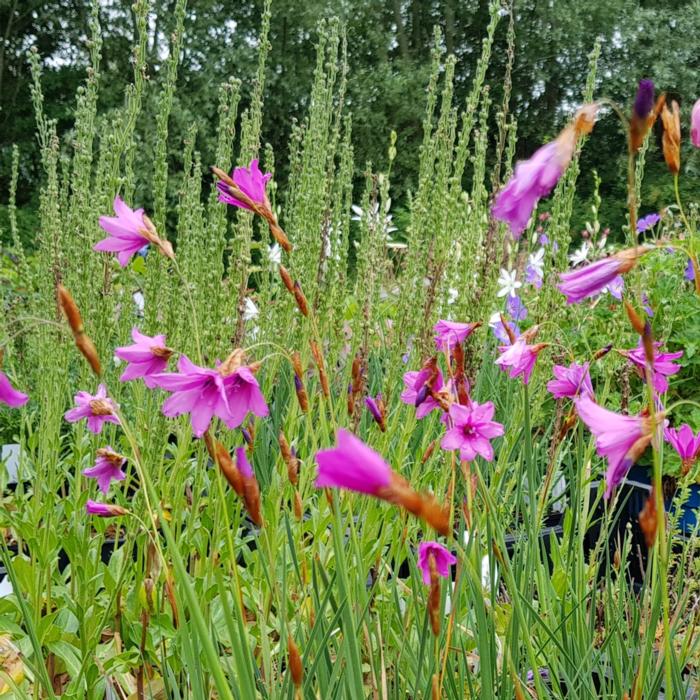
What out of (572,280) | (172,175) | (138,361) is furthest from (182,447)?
(172,175)

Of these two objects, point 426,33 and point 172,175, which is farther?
point 426,33

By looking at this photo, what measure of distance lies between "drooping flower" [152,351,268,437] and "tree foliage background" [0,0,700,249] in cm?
1089

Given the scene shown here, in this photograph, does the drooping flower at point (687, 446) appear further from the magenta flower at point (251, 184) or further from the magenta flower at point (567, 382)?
the magenta flower at point (251, 184)

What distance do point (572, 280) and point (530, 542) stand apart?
543 millimetres

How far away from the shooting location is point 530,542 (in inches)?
43.0

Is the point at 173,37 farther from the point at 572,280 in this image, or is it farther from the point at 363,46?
the point at 363,46

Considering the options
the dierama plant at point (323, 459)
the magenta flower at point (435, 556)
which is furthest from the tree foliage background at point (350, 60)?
the magenta flower at point (435, 556)

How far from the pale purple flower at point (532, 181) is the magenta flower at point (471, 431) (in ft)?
1.11

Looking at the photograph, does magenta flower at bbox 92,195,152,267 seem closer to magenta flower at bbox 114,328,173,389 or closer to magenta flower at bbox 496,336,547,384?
magenta flower at bbox 114,328,173,389

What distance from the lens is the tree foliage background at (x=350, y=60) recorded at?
39.2 ft

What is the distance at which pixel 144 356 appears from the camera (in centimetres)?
86

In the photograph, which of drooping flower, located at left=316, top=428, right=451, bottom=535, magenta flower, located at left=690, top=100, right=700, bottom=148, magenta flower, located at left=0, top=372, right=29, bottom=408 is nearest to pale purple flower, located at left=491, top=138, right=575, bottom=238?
magenta flower, located at left=690, top=100, right=700, bottom=148

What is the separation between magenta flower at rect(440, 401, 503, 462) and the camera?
0.90 meters

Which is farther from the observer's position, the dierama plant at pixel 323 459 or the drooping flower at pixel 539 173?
the dierama plant at pixel 323 459
